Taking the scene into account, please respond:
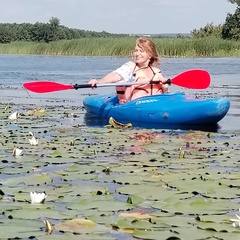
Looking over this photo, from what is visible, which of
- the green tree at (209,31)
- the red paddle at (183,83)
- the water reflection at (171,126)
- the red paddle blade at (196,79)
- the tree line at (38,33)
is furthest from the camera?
the tree line at (38,33)

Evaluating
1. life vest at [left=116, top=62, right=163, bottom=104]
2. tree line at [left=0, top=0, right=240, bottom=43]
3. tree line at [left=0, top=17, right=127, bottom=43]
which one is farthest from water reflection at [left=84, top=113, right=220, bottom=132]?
tree line at [left=0, top=17, right=127, bottom=43]

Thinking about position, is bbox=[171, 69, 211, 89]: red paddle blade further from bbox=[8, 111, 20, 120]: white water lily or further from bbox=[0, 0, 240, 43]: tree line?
bbox=[0, 0, 240, 43]: tree line

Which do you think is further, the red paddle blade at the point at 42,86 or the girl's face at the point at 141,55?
the red paddle blade at the point at 42,86

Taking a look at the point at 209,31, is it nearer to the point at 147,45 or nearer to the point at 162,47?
the point at 162,47

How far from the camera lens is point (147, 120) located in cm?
878

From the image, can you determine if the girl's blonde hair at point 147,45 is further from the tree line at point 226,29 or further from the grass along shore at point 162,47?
the tree line at point 226,29

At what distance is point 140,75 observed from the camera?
8664mm

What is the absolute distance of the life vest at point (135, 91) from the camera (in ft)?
29.3

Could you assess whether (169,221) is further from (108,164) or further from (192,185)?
(108,164)

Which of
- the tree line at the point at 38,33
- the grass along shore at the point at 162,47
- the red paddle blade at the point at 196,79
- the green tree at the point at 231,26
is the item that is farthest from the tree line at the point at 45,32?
the red paddle blade at the point at 196,79

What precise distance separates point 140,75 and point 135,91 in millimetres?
447

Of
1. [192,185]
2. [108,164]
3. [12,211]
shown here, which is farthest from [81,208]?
[108,164]

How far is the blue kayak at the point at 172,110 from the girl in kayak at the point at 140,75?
0.23 meters

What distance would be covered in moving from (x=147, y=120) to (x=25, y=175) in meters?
3.99
